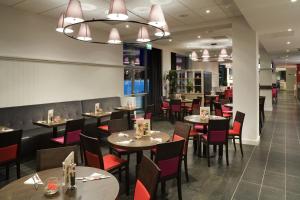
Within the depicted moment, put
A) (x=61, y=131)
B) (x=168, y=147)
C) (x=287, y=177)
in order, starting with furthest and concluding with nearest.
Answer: (x=61, y=131) < (x=287, y=177) < (x=168, y=147)

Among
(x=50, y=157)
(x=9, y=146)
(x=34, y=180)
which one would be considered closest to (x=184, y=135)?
(x=50, y=157)

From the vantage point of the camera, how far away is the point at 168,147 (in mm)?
2529

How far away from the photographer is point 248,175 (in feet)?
12.2

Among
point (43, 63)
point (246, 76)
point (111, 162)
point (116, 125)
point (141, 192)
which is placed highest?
point (43, 63)

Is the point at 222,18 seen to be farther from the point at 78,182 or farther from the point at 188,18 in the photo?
the point at 78,182

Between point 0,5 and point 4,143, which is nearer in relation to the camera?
point 4,143

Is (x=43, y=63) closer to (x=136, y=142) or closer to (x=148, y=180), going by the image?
(x=136, y=142)

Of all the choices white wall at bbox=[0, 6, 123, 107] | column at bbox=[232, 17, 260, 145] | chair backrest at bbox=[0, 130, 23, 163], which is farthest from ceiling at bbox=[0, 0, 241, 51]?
chair backrest at bbox=[0, 130, 23, 163]

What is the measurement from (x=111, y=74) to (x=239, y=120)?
181 inches

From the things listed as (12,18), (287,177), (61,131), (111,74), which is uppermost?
(12,18)

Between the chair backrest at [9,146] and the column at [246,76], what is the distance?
484cm

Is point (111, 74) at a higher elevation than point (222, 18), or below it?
below

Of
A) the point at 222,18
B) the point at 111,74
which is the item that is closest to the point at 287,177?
the point at 222,18

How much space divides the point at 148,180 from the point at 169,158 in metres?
0.90
